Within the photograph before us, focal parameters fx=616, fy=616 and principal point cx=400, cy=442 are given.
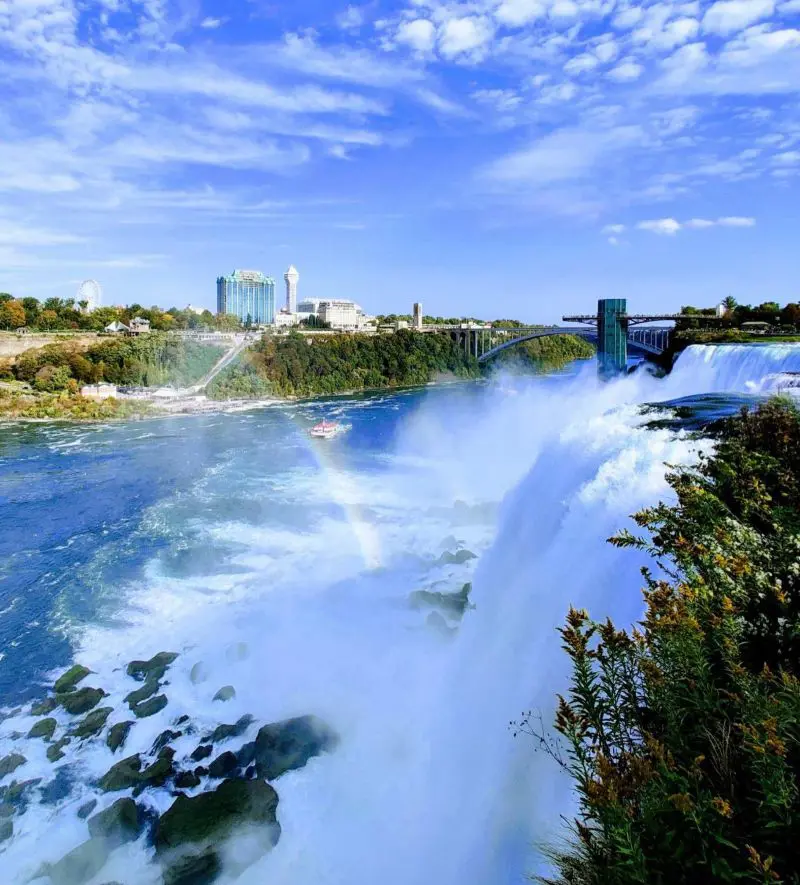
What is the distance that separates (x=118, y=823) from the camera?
4.93 meters

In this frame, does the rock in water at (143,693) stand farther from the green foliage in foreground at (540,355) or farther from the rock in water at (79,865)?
the green foliage in foreground at (540,355)

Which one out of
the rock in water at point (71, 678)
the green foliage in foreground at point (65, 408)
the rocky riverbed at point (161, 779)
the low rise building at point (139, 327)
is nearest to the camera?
the rocky riverbed at point (161, 779)

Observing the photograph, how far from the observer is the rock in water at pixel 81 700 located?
641cm

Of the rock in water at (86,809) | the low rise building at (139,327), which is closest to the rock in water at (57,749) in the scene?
the rock in water at (86,809)

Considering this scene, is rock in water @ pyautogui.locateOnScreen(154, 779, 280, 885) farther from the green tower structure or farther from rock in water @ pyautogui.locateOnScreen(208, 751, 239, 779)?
the green tower structure

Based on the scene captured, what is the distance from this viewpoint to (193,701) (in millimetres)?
6527

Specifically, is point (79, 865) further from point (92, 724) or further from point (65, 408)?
point (65, 408)

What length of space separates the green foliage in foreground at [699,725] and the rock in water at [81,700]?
5788 mm

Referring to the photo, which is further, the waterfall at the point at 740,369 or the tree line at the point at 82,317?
the tree line at the point at 82,317

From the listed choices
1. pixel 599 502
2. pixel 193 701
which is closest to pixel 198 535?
pixel 193 701

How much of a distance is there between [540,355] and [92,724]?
50.3 meters

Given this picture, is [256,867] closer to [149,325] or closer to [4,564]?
[4,564]

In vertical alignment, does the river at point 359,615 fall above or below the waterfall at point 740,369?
below

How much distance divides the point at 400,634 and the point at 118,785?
338 cm
